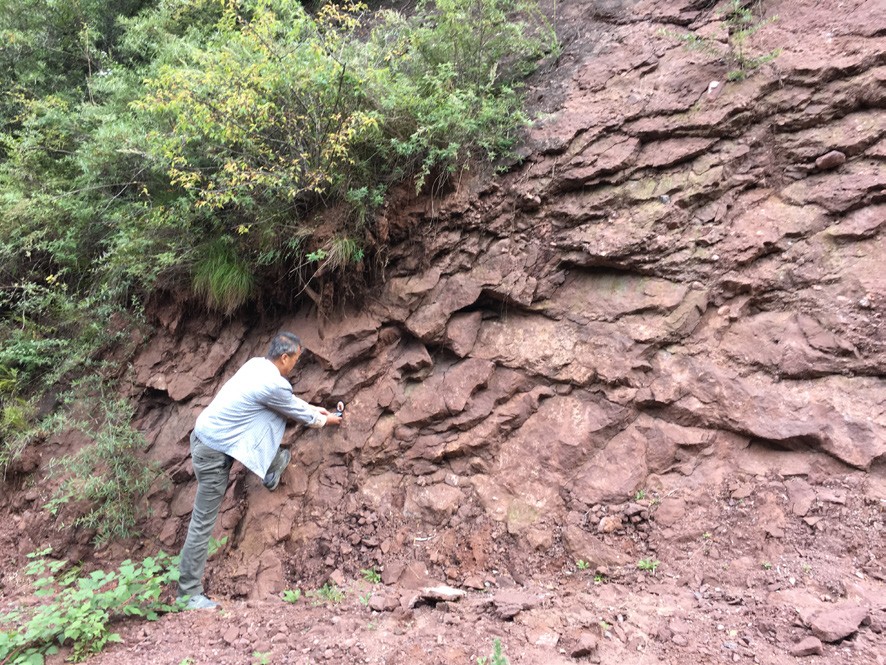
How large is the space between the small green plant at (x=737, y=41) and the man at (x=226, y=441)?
3920mm

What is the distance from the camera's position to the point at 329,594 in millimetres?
3529

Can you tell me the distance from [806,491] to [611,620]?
57.0 inches

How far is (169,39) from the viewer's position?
5.93 meters

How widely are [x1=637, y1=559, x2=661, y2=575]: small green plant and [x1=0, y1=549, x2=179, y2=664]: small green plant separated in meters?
2.96

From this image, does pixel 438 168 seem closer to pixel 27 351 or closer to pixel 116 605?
pixel 116 605

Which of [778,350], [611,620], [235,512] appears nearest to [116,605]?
[235,512]

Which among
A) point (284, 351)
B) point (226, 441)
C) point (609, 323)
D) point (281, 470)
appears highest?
point (609, 323)

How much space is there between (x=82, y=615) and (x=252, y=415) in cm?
145

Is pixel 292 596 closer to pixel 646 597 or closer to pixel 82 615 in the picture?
pixel 82 615

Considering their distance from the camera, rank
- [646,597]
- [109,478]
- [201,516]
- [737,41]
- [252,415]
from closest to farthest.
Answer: [646,597] → [201,516] → [252,415] → [737,41] → [109,478]

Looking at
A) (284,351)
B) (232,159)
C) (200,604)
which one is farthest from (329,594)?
(232,159)

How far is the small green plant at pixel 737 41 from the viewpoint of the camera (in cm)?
401

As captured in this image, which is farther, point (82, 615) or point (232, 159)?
point (232, 159)

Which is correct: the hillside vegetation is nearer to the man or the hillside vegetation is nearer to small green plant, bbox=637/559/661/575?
the man
